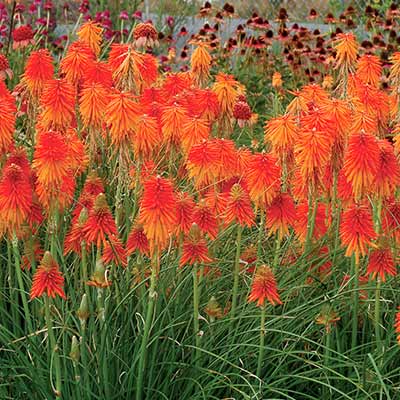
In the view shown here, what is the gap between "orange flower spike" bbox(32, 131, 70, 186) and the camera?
7.70 feet

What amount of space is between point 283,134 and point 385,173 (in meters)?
0.36

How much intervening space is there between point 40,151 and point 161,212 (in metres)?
0.42

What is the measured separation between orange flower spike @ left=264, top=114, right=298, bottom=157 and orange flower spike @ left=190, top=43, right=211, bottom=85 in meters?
0.67

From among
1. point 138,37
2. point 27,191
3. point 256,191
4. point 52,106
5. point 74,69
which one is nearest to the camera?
Result: point 27,191

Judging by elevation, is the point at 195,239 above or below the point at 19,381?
above

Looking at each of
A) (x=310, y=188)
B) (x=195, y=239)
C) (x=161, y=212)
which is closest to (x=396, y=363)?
(x=310, y=188)

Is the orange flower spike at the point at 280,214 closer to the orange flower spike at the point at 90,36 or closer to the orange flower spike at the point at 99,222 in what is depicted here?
the orange flower spike at the point at 99,222

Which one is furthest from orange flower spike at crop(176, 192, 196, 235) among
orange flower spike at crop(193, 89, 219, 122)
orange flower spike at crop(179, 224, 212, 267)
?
orange flower spike at crop(193, 89, 219, 122)

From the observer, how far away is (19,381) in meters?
2.53

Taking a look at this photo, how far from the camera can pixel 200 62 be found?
10.8ft

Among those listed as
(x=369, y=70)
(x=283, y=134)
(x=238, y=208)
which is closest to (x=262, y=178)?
(x=238, y=208)

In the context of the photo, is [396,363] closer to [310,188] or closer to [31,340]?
[310,188]

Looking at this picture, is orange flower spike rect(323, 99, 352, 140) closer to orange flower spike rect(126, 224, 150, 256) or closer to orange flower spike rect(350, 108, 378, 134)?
orange flower spike rect(350, 108, 378, 134)

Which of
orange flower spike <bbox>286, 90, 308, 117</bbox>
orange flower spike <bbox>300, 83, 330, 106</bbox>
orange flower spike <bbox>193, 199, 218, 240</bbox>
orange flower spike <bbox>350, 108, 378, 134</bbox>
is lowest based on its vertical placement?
orange flower spike <bbox>193, 199, 218, 240</bbox>
